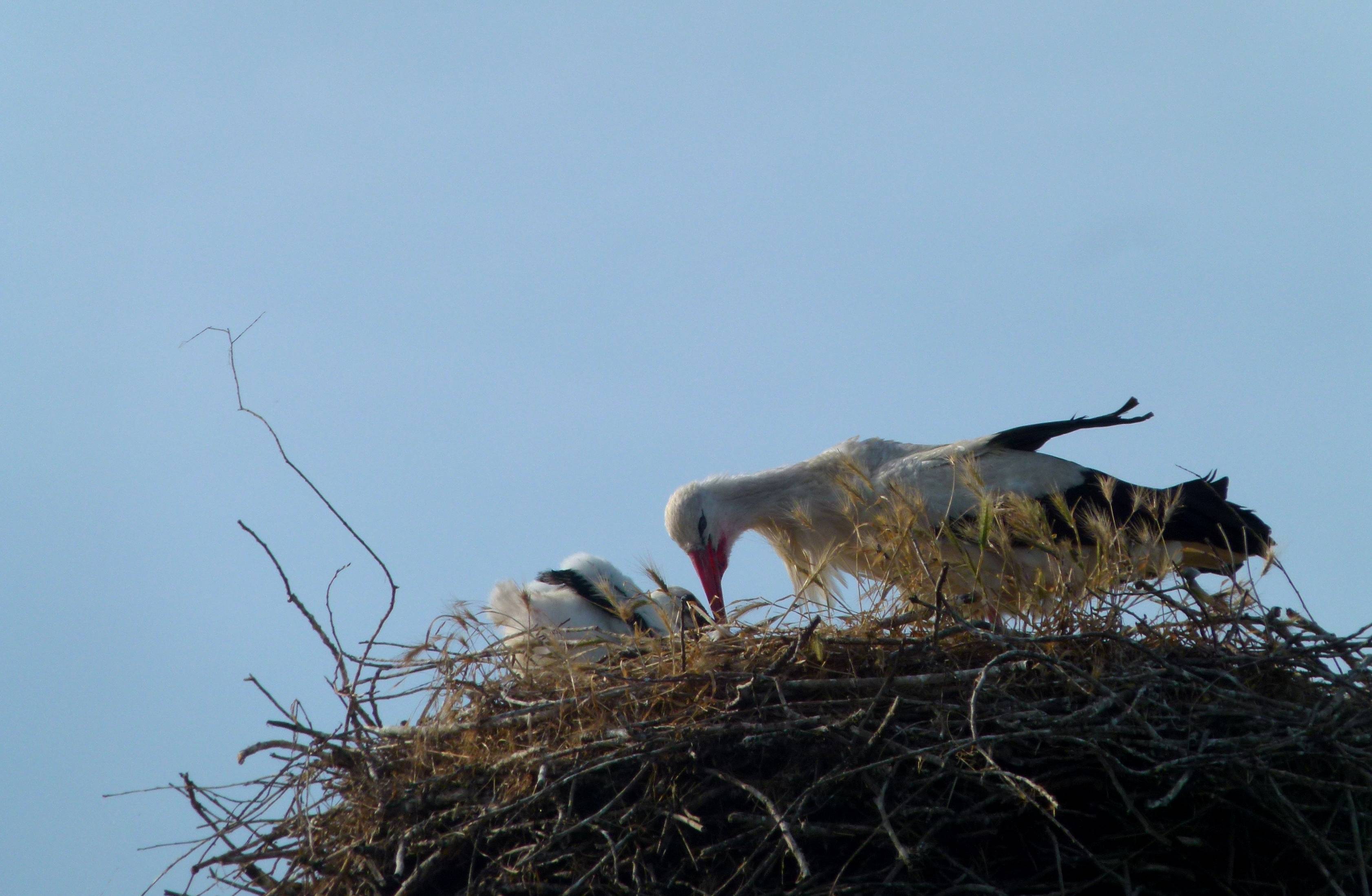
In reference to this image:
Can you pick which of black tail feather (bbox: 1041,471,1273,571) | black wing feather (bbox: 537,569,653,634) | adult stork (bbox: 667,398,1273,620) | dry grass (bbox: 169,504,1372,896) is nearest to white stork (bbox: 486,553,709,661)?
black wing feather (bbox: 537,569,653,634)

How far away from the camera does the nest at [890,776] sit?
8.73 feet

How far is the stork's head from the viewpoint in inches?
209

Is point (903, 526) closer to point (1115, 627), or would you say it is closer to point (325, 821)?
point (1115, 627)

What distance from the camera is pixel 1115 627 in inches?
121

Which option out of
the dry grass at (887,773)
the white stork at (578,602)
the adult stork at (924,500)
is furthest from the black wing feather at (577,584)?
the dry grass at (887,773)

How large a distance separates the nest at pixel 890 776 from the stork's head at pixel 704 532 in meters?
2.21

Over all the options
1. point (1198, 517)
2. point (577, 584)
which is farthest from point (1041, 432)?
point (577, 584)

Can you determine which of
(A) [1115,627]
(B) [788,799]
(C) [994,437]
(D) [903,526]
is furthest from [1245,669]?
(C) [994,437]

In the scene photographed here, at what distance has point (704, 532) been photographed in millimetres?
5316

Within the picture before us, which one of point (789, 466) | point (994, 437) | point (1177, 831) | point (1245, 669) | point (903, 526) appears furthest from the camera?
point (789, 466)

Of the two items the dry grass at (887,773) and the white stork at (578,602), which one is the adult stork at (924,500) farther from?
the dry grass at (887,773)

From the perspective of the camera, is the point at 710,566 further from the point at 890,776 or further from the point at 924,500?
the point at 890,776

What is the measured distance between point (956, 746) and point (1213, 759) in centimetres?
52

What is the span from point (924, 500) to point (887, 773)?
1.59 m
